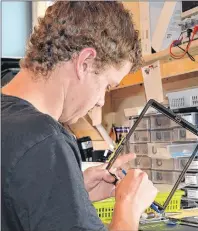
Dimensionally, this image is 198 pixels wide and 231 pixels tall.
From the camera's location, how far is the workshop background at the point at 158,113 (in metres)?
1.47

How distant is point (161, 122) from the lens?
1.64m

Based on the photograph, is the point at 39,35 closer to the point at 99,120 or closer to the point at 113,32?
the point at 113,32

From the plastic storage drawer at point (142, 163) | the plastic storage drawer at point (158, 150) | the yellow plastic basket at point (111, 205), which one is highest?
the plastic storage drawer at point (158, 150)

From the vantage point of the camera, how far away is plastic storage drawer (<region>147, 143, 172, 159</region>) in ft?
5.02

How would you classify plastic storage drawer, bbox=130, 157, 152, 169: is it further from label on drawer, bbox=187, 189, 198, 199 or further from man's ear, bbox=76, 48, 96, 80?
man's ear, bbox=76, 48, 96, 80

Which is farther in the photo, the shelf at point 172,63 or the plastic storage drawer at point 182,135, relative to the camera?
the shelf at point 172,63

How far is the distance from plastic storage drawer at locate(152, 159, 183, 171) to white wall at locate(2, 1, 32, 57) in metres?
1.33

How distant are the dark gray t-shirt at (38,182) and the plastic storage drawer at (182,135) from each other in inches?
30.5

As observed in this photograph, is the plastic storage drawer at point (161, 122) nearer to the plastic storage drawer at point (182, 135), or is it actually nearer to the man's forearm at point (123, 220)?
the plastic storage drawer at point (182, 135)

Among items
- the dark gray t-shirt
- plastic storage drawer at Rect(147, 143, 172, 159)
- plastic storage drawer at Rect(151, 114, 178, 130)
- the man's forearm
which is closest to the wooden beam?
plastic storage drawer at Rect(151, 114, 178, 130)

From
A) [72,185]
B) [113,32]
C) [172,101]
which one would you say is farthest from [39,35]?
[172,101]

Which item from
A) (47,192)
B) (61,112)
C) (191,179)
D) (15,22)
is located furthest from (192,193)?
(15,22)

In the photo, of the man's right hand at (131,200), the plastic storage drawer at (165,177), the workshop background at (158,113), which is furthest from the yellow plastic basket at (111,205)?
the man's right hand at (131,200)

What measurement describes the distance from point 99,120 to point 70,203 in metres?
1.28
